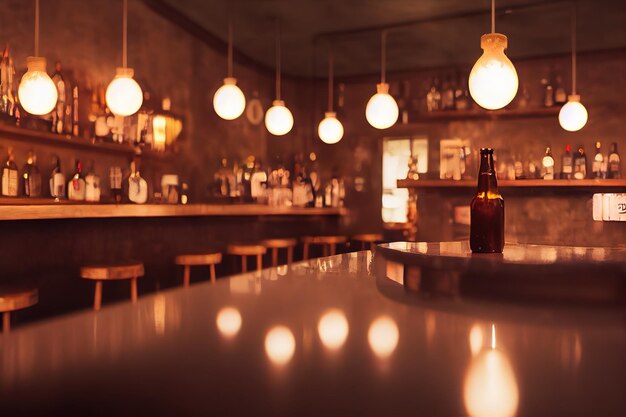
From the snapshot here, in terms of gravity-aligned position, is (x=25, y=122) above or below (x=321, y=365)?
above

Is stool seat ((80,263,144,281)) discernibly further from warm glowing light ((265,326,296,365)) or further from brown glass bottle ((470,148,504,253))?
warm glowing light ((265,326,296,365))

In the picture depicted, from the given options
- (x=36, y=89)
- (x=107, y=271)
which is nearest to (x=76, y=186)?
(x=36, y=89)

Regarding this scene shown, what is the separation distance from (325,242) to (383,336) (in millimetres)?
5068

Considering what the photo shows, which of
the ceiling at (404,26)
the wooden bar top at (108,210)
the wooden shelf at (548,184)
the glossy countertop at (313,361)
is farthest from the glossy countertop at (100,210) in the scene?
the glossy countertop at (313,361)

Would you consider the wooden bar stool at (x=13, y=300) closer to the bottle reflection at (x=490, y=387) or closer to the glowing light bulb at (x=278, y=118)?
the bottle reflection at (x=490, y=387)

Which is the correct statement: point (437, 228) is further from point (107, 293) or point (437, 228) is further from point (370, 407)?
point (370, 407)

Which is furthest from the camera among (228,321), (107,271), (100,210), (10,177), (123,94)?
(10,177)

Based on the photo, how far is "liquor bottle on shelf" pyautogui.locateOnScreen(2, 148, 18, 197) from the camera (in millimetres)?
3373

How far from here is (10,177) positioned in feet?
11.2

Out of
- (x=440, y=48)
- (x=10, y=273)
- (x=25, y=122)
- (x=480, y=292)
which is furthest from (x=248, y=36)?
(x=480, y=292)

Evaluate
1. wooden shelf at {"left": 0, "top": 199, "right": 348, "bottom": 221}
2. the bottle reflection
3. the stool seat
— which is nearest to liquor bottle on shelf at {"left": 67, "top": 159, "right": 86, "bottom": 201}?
wooden shelf at {"left": 0, "top": 199, "right": 348, "bottom": 221}

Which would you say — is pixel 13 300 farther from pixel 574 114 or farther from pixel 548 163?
pixel 548 163

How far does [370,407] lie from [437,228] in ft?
16.4

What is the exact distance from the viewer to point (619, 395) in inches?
20.9
